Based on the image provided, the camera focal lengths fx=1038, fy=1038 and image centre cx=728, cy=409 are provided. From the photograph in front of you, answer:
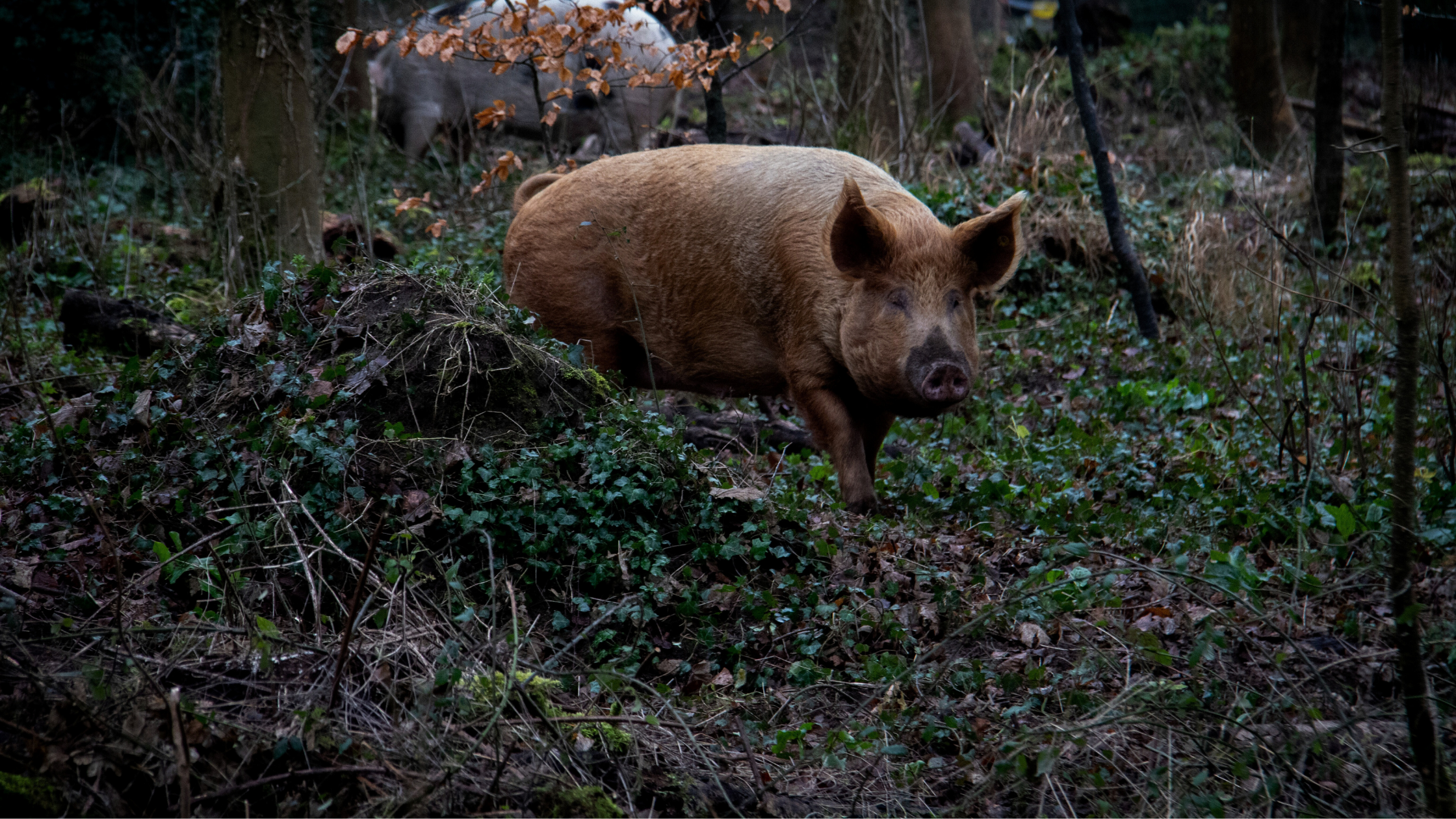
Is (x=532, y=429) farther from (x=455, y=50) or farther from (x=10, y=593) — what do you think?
(x=455, y=50)

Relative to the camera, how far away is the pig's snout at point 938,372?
16.2ft

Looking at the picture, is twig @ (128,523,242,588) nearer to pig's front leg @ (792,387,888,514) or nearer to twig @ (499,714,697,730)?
twig @ (499,714,697,730)

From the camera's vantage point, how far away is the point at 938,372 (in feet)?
16.2

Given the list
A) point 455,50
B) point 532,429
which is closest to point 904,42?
point 455,50

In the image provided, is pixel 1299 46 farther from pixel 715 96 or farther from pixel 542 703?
pixel 542 703

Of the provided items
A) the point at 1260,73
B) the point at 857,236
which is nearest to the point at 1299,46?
the point at 1260,73

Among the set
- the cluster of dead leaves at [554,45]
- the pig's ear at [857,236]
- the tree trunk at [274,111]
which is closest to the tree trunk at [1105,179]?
the cluster of dead leaves at [554,45]

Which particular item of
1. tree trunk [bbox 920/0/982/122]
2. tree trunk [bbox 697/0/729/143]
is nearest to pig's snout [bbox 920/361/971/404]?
tree trunk [bbox 697/0/729/143]

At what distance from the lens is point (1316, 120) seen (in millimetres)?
10242

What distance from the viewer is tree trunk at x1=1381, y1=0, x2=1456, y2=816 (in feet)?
8.38

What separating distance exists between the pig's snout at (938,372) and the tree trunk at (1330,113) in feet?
22.6

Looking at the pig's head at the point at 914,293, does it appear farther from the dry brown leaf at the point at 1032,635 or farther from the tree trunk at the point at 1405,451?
the tree trunk at the point at 1405,451

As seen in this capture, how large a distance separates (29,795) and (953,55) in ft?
47.2

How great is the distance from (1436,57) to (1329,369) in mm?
1663
